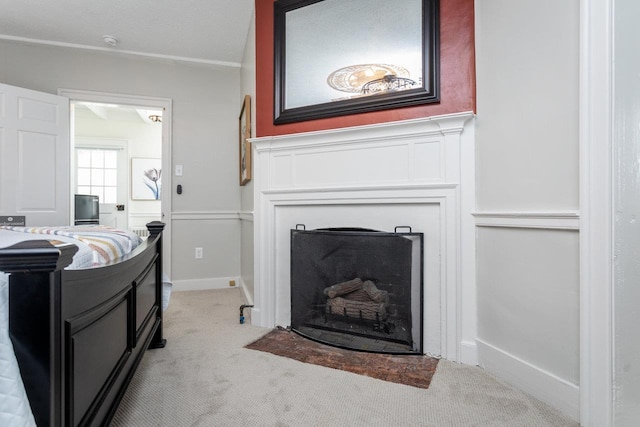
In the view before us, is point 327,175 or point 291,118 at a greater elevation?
point 291,118

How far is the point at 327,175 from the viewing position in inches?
84.0

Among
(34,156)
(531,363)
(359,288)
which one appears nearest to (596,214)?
(531,363)

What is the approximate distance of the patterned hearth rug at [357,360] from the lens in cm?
161

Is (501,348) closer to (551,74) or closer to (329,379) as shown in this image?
(329,379)

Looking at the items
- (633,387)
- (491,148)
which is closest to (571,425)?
(633,387)

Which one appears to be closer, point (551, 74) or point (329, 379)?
point (551, 74)

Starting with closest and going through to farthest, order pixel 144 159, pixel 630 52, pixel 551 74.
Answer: pixel 630 52
pixel 551 74
pixel 144 159

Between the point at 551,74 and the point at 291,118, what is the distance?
4.61 feet

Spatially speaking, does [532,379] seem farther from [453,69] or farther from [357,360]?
[453,69]

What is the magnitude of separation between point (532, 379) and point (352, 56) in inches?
75.6

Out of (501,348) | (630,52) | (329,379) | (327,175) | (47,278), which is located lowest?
(329,379)

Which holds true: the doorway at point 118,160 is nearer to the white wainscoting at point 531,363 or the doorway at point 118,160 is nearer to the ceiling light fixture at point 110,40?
the ceiling light fixture at point 110,40

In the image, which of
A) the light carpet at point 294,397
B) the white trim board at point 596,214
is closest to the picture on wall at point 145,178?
the light carpet at point 294,397

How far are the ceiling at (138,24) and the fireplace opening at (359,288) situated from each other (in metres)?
1.98
